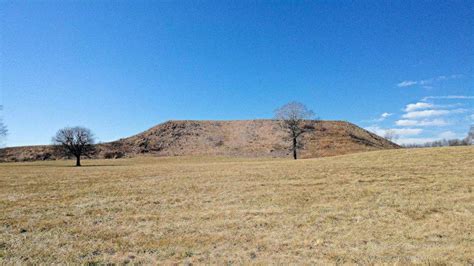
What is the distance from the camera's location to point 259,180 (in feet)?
70.4

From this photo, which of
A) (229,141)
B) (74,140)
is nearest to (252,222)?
(74,140)

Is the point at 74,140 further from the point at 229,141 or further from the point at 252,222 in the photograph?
the point at 252,222

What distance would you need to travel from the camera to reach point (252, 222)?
36.5ft

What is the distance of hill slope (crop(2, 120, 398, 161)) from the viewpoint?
8412cm

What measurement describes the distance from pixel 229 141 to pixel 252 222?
89615 mm

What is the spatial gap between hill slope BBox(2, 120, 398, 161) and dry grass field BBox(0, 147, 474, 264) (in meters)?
60.6

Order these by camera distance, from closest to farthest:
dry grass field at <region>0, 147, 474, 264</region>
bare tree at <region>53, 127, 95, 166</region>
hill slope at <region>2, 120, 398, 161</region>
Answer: dry grass field at <region>0, 147, 474, 264</region> < bare tree at <region>53, 127, 95, 166</region> < hill slope at <region>2, 120, 398, 161</region>

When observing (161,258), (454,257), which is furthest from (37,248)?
(454,257)

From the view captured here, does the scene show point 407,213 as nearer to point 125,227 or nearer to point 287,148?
point 125,227

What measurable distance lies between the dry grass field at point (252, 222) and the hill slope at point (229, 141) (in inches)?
2386

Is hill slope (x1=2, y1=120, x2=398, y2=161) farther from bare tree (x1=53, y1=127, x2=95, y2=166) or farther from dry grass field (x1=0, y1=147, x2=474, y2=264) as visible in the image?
dry grass field (x1=0, y1=147, x2=474, y2=264)

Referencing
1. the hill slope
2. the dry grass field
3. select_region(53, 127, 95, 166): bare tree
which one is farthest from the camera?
the hill slope

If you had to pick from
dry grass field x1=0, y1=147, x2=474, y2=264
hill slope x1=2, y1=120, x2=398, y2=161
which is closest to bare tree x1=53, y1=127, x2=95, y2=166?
hill slope x1=2, y1=120, x2=398, y2=161

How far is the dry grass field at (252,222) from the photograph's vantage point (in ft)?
26.0
